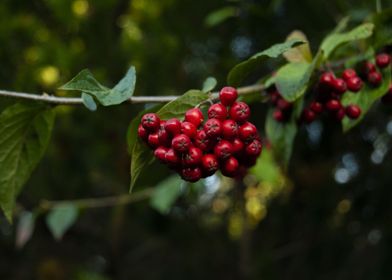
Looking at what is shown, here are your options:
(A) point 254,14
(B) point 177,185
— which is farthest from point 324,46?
(A) point 254,14

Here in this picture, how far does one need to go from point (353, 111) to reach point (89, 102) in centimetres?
83

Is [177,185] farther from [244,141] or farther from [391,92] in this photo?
[244,141]

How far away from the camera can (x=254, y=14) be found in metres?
3.53

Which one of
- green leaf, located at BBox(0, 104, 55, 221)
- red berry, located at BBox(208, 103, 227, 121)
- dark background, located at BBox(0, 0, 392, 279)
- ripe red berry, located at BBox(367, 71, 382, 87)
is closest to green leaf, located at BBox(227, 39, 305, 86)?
red berry, located at BBox(208, 103, 227, 121)

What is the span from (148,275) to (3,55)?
A: 173 inches

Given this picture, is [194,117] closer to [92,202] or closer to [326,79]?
[326,79]

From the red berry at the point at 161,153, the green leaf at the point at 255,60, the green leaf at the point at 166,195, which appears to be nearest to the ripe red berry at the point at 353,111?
the green leaf at the point at 255,60

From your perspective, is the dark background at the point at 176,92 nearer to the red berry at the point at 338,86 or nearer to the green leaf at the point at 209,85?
the red berry at the point at 338,86

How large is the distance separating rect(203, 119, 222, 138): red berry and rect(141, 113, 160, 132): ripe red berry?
0.12 meters

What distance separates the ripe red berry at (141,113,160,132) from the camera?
1295 millimetres

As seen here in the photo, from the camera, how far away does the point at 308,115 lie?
1.78 metres

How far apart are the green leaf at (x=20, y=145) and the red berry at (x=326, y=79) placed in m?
0.84

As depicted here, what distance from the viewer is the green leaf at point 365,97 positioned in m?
1.72

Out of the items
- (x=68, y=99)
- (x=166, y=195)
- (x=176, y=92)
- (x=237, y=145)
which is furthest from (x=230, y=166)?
(x=176, y=92)
